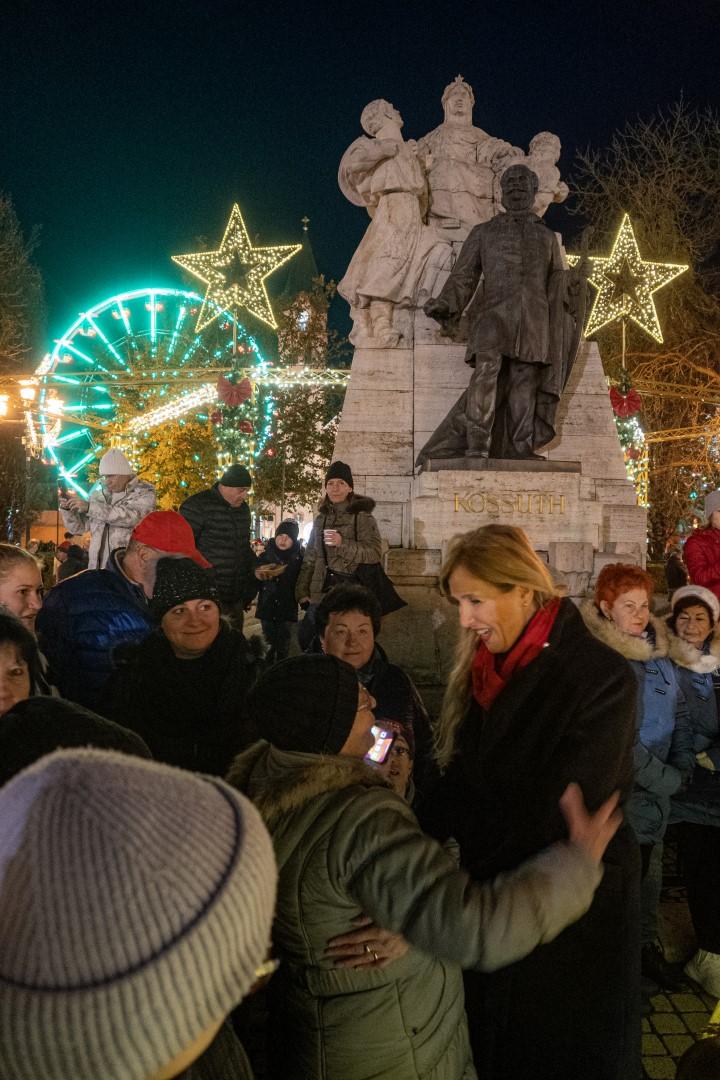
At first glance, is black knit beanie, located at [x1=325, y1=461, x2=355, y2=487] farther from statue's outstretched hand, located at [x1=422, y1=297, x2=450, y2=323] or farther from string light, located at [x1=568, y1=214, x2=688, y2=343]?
string light, located at [x1=568, y1=214, x2=688, y2=343]

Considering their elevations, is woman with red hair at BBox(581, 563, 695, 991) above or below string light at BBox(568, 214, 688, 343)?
below

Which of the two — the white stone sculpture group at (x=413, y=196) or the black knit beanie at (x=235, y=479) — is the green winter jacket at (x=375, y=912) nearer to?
the black knit beanie at (x=235, y=479)

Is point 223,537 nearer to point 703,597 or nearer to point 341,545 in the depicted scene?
point 341,545

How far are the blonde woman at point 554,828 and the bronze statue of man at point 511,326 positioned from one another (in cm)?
540

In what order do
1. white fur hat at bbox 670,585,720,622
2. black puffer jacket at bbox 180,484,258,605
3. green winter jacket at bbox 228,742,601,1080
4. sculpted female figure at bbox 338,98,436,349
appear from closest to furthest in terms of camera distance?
green winter jacket at bbox 228,742,601,1080 → white fur hat at bbox 670,585,720,622 → black puffer jacket at bbox 180,484,258,605 → sculpted female figure at bbox 338,98,436,349

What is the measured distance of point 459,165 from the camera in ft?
27.6

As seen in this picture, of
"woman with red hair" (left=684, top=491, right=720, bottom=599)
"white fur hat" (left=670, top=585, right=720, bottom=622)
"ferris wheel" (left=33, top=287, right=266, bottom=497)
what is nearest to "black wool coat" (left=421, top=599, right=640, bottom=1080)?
"white fur hat" (left=670, top=585, right=720, bottom=622)

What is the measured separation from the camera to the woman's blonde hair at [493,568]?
2004 mm

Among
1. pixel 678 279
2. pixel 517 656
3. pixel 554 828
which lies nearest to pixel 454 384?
pixel 517 656

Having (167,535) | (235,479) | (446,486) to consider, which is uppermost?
(446,486)

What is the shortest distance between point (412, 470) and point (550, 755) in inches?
247

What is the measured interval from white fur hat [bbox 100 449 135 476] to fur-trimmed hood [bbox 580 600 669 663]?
145 inches

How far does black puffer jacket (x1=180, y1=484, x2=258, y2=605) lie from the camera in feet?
18.4

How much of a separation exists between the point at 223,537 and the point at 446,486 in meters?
2.28
